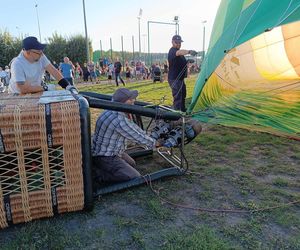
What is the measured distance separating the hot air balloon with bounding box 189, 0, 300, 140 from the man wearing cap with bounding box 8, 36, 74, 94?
2097 millimetres

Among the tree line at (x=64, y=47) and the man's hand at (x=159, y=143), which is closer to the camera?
the man's hand at (x=159, y=143)

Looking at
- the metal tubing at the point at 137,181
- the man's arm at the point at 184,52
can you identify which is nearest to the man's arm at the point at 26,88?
the metal tubing at the point at 137,181

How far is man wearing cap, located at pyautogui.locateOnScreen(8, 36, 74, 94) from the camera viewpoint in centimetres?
368

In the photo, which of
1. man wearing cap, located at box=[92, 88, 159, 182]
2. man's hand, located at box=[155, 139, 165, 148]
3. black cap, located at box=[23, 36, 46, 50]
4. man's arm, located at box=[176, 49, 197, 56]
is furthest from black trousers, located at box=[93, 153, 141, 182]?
man's arm, located at box=[176, 49, 197, 56]

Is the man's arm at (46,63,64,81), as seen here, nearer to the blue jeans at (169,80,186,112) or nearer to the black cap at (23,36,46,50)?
the black cap at (23,36,46,50)

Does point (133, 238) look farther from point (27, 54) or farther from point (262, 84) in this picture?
point (262, 84)

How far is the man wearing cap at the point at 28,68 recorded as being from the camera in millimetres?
3682

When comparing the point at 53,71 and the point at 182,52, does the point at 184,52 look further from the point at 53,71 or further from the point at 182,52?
the point at 53,71

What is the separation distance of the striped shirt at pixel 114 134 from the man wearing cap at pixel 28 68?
2.51ft

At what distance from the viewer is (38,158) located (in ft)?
8.52

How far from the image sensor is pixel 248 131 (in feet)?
18.2

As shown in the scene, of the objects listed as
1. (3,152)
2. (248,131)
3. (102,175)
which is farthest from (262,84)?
(3,152)

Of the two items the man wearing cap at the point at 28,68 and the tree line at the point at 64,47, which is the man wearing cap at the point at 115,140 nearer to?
the man wearing cap at the point at 28,68

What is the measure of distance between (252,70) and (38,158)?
5.71 meters
